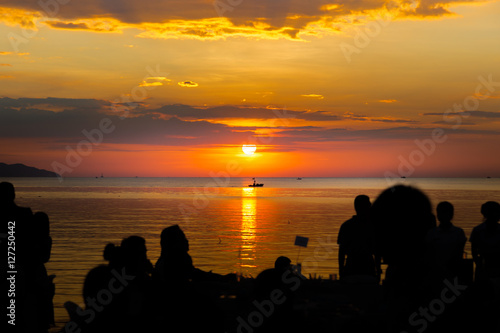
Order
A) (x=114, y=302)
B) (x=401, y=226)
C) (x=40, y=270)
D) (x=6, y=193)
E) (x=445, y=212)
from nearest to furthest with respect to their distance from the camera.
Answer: (x=401, y=226) → (x=114, y=302) → (x=6, y=193) → (x=40, y=270) → (x=445, y=212)

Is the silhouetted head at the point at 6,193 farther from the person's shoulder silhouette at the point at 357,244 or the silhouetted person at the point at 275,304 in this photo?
the person's shoulder silhouette at the point at 357,244

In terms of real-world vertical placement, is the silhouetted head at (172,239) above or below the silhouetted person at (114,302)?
above

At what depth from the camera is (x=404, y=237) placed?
2617 millimetres

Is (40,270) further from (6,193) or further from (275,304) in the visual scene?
(275,304)

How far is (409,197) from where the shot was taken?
8.64 ft

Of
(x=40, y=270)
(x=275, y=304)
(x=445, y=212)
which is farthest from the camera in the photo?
(x=445, y=212)

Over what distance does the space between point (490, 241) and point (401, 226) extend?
25.7ft

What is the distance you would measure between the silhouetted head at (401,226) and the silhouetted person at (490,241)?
748 centimetres

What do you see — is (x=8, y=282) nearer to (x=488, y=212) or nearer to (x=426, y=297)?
(x=426, y=297)

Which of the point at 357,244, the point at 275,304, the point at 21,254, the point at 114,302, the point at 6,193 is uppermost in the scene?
the point at 6,193

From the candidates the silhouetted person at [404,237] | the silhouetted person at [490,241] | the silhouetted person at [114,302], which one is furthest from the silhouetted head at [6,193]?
the silhouetted person at [490,241]

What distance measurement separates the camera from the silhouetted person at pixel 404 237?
2.62 m

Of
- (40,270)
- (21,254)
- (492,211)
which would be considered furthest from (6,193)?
(492,211)

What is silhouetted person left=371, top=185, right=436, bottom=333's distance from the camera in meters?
2.62
